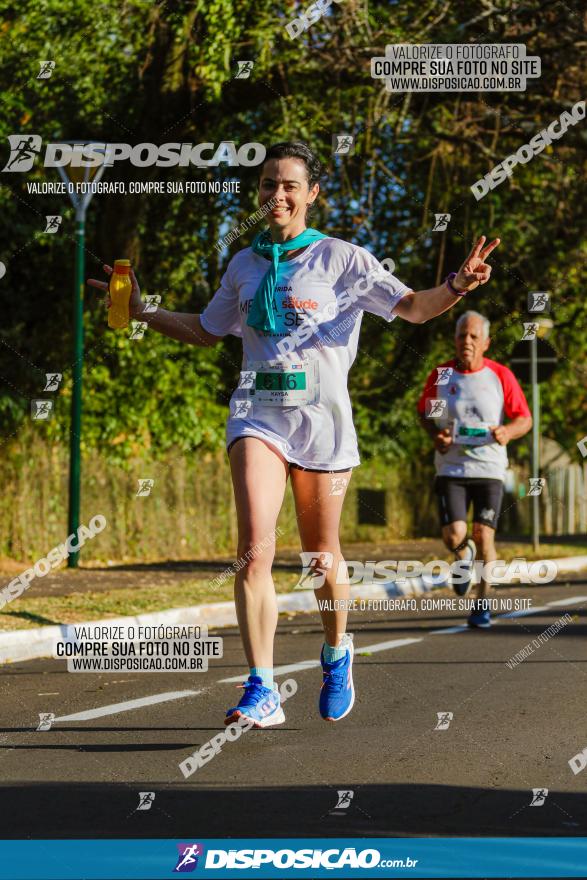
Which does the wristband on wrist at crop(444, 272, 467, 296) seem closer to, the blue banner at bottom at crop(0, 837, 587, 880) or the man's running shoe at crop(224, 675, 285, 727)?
the man's running shoe at crop(224, 675, 285, 727)

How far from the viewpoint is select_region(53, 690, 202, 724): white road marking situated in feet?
21.5

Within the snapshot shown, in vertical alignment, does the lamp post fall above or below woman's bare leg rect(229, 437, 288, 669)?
above

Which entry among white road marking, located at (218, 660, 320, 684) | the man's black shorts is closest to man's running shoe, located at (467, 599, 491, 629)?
the man's black shorts

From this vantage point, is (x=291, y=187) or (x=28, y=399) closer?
(x=291, y=187)

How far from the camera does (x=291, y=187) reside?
5.77m

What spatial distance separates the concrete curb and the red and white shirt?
197 cm

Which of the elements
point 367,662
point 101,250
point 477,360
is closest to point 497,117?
point 101,250

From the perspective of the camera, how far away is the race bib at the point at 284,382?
563 centimetres

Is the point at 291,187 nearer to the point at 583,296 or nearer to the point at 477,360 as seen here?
the point at 477,360

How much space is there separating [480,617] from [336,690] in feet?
15.4

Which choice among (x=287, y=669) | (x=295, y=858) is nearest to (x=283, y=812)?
(x=295, y=858)

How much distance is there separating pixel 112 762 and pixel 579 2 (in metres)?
12.8

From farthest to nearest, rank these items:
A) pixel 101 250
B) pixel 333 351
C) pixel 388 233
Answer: pixel 388 233 < pixel 101 250 < pixel 333 351

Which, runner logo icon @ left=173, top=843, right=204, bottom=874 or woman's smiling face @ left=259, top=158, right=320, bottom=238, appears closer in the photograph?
runner logo icon @ left=173, top=843, right=204, bottom=874
